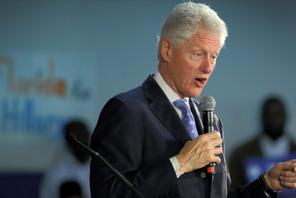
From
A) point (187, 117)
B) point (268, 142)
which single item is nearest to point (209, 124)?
point (187, 117)

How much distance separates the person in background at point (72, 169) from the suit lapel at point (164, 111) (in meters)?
2.77

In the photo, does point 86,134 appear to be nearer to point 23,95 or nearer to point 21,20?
point 23,95

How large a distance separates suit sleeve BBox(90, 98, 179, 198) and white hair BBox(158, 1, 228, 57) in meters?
0.26

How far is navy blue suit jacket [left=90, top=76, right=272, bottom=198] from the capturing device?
2377mm

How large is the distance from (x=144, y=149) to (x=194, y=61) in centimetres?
30

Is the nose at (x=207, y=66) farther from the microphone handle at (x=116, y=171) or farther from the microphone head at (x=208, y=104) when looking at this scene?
the microphone handle at (x=116, y=171)

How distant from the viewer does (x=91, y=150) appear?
231 cm

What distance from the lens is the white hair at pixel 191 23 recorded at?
98.8 inches

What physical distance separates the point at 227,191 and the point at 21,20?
12.9ft

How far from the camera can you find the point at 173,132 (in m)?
2.51

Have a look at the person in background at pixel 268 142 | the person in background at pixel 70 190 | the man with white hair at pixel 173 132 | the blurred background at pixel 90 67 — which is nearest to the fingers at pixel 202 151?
the man with white hair at pixel 173 132

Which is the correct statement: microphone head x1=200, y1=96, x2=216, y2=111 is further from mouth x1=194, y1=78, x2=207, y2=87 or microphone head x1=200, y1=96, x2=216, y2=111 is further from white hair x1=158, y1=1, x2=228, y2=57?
white hair x1=158, y1=1, x2=228, y2=57

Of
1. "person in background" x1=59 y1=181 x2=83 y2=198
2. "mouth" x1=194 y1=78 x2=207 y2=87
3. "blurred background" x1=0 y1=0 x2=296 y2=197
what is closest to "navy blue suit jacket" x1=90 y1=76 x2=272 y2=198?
"mouth" x1=194 y1=78 x2=207 y2=87

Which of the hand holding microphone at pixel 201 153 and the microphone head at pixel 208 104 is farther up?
the microphone head at pixel 208 104
